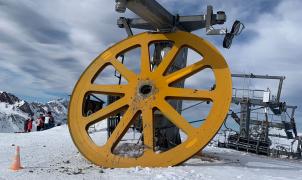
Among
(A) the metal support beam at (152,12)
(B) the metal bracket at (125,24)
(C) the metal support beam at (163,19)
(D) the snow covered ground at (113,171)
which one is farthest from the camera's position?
(B) the metal bracket at (125,24)

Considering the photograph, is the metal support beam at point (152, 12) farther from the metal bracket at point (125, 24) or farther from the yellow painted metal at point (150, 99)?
the metal bracket at point (125, 24)

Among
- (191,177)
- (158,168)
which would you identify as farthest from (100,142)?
(191,177)

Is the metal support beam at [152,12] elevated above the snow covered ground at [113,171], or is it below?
above

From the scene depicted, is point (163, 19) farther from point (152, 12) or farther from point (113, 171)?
point (113, 171)

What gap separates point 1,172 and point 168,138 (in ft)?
20.1

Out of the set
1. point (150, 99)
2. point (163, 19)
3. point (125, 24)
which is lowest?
point (150, 99)

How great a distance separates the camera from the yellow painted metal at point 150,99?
13.1 metres

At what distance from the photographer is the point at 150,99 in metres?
14.0

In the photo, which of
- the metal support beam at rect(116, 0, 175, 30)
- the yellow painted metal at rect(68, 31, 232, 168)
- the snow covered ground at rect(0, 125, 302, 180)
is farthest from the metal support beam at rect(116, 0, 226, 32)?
the snow covered ground at rect(0, 125, 302, 180)

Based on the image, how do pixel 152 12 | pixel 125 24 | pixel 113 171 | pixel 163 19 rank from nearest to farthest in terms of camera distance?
1. pixel 113 171
2. pixel 152 12
3. pixel 163 19
4. pixel 125 24

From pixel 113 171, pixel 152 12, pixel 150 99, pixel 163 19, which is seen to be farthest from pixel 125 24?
pixel 113 171

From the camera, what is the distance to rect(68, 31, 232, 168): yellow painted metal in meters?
13.1

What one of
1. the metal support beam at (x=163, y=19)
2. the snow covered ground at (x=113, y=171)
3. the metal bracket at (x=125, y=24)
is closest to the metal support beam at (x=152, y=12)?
the metal support beam at (x=163, y=19)

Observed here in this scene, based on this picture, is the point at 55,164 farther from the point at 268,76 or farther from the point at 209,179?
the point at 268,76
